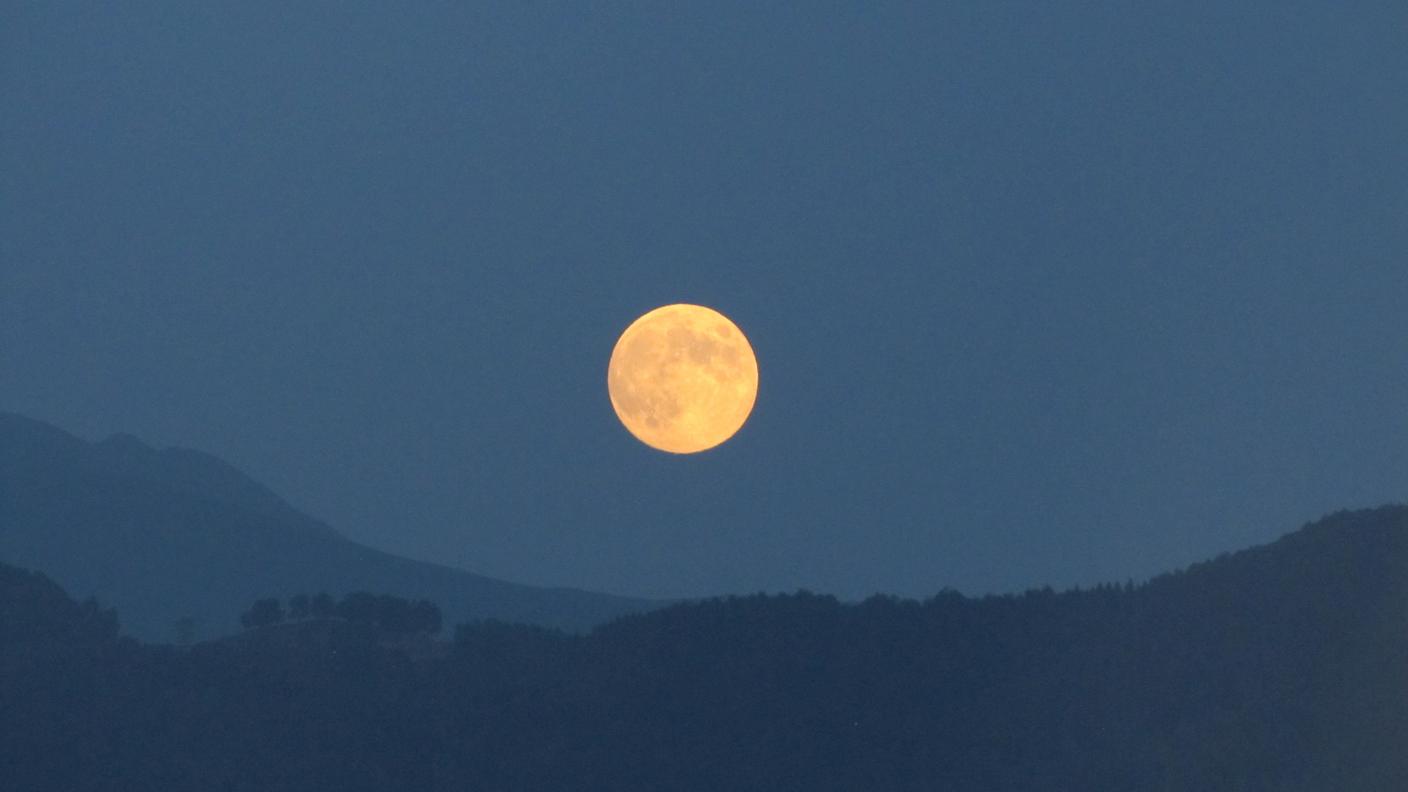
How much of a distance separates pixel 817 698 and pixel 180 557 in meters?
94.3

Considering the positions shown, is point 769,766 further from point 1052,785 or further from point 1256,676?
point 1256,676

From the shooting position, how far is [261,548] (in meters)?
137

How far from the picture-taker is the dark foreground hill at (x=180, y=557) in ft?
401

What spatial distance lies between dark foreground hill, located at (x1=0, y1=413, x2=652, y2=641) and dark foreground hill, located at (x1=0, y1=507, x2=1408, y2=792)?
64359 millimetres

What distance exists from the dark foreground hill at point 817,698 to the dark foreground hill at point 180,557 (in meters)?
64.4

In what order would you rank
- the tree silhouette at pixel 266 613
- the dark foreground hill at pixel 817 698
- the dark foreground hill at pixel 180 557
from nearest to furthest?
the dark foreground hill at pixel 817 698 < the tree silhouette at pixel 266 613 < the dark foreground hill at pixel 180 557

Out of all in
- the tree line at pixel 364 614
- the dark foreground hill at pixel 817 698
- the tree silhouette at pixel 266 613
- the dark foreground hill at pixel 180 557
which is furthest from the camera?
the dark foreground hill at pixel 180 557

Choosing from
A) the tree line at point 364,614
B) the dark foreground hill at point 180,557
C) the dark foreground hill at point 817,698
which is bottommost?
the dark foreground hill at point 817,698

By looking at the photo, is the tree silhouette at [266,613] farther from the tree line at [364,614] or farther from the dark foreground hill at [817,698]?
the dark foreground hill at [817,698]

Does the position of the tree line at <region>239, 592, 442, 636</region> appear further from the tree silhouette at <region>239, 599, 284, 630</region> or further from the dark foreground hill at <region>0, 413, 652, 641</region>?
the dark foreground hill at <region>0, 413, 652, 641</region>

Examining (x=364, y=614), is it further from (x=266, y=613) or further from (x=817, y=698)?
(x=817, y=698)

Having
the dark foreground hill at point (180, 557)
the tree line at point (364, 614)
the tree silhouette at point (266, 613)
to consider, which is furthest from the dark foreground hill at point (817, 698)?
the dark foreground hill at point (180, 557)

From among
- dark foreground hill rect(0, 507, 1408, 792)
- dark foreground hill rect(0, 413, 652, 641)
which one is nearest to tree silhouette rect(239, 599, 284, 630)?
dark foreground hill rect(0, 507, 1408, 792)

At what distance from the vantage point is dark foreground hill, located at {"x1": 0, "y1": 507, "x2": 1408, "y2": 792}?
38188mm
